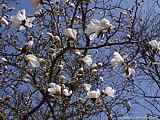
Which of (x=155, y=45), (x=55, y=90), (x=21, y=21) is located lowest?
(x=55, y=90)

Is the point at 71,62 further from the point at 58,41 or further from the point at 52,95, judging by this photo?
the point at 52,95

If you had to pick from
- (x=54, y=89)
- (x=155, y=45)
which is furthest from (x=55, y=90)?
(x=155, y=45)

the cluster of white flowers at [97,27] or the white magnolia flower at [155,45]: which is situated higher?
the cluster of white flowers at [97,27]

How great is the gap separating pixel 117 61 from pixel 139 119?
260 inches

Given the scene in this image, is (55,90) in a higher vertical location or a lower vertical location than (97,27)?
lower

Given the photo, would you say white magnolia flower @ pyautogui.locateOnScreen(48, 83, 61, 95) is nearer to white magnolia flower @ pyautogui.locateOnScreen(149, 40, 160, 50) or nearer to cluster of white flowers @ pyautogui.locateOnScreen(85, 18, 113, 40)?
cluster of white flowers @ pyautogui.locateOnScreen(85, 18, 113, 40)

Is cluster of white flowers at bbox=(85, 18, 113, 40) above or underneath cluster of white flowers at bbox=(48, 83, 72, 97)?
above

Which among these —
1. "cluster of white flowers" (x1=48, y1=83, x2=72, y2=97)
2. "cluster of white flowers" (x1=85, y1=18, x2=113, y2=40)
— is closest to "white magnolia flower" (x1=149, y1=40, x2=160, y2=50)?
"cluster of white flowers" (x1=85, y1=18, x2=113, y2=40)

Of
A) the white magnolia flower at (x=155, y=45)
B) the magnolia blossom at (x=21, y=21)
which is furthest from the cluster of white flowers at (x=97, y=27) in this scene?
the magnolia blossom at (x=21, y=21)

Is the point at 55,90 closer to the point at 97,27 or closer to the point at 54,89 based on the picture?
the point at 54,89

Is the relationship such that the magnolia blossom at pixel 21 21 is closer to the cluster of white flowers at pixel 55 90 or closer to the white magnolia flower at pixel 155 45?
the cluster of white flowers at pixel 55 90

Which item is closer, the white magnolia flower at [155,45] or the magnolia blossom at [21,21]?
the white magnolia flower at [155,45]

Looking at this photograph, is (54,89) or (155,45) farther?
(54,89)

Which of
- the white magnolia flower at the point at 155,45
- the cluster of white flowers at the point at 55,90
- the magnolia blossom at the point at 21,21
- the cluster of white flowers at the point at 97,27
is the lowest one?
the cluster of white flowers at the point at 55,90
